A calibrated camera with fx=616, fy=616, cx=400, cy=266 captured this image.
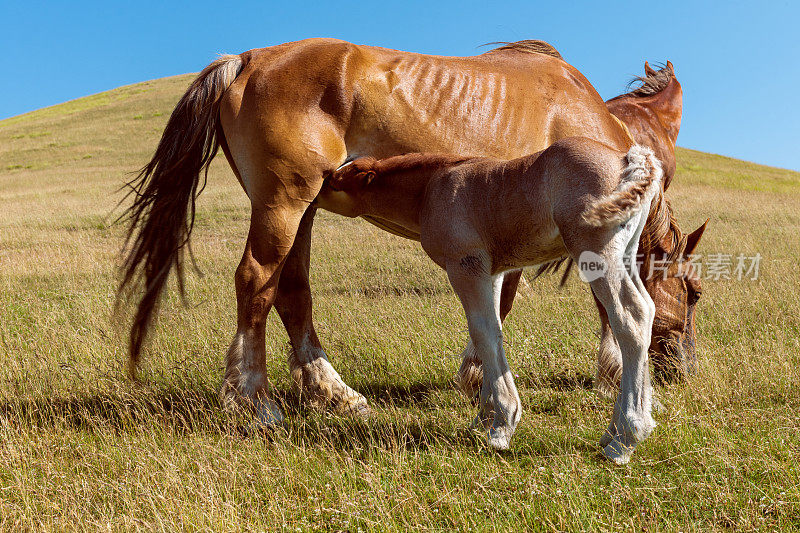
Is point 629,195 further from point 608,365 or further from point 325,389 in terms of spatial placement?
point 325,389

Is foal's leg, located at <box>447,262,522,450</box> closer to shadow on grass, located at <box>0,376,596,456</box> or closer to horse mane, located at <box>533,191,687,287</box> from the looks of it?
shadow on grass, located at <box>0,376,596,456</box>

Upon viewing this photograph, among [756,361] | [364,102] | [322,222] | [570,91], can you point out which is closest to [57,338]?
[364,102]

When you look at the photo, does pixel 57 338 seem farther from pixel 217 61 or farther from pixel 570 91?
pixel 570 91

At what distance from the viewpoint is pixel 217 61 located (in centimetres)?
446

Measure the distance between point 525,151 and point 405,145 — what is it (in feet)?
2.82

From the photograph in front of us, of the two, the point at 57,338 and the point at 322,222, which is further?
the point at 322,222

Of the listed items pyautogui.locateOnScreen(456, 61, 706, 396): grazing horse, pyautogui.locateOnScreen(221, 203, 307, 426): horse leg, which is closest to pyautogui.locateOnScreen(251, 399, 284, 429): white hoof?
pyautogui.locateOnScreen(221, 203, 307, 426): horse leg

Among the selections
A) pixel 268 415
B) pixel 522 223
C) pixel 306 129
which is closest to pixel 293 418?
pixel 268 415

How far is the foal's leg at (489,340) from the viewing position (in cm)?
333

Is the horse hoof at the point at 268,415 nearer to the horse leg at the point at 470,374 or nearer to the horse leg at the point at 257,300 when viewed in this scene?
the horse leg at the point at 257,300

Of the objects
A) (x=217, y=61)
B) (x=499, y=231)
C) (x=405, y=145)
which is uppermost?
(x=217, y=61)

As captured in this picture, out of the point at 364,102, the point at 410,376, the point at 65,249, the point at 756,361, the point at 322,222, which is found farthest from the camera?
the point at 322,222

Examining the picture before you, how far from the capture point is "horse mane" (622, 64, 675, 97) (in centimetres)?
579

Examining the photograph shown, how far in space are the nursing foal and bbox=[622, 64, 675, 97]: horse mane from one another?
305 centimetres
